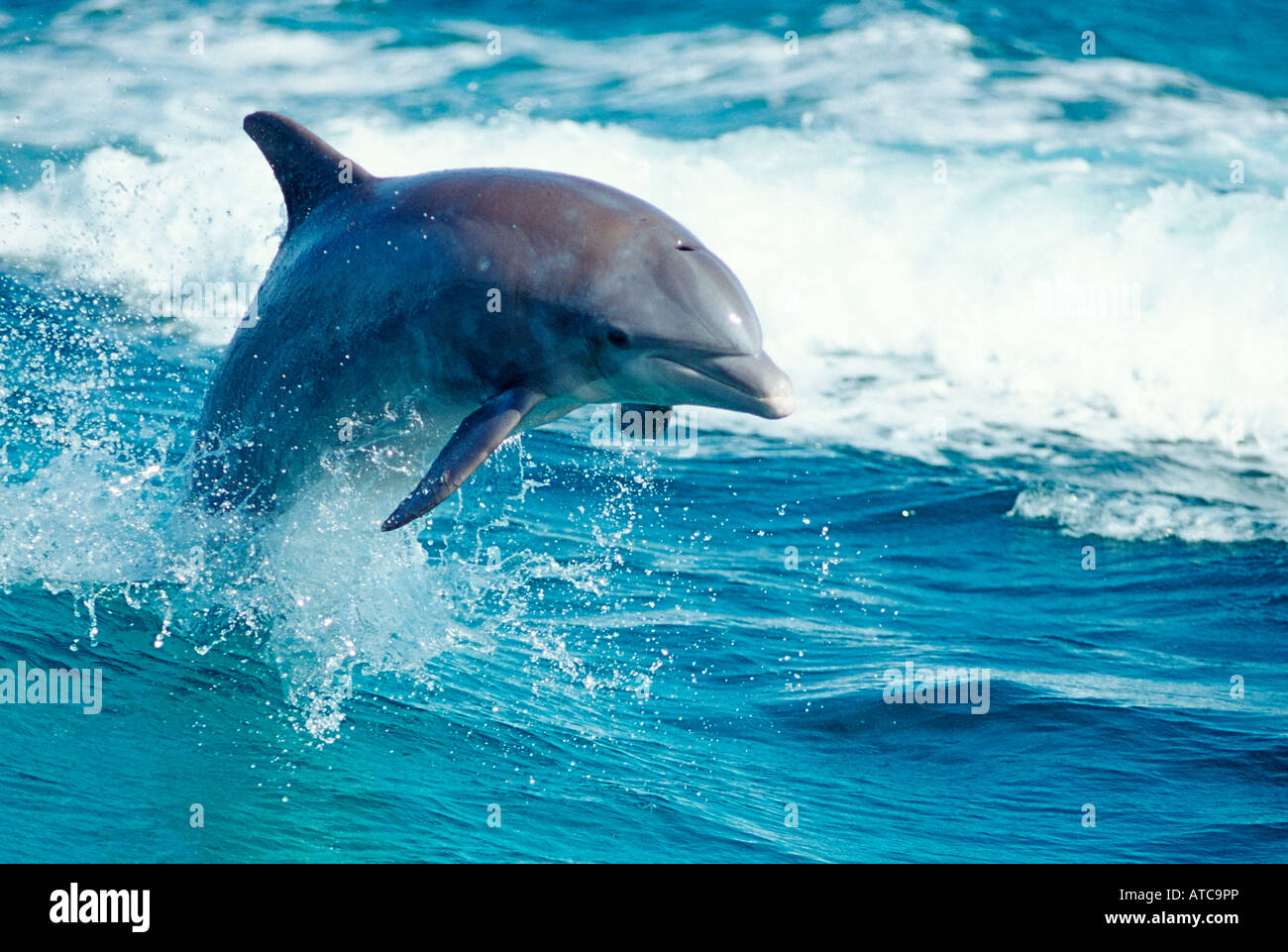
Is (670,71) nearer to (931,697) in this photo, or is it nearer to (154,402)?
(154,402)

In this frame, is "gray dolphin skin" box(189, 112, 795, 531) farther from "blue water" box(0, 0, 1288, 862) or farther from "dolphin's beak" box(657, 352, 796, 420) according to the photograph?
"blue water" box(0, 0, 1288, 862)

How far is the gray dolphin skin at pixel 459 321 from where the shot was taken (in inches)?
204

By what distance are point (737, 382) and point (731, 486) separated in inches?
260

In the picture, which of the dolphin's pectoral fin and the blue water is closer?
the dolphin's pectoral fin

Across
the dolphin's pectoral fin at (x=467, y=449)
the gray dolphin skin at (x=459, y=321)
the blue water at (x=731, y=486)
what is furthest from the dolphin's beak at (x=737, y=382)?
the blue water at (x=731, y=486)

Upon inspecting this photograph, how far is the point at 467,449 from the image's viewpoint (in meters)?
5.23

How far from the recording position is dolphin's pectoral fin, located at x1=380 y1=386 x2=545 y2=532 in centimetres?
514

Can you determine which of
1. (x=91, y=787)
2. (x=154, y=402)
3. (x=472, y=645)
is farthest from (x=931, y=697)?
(x=154, y=402)

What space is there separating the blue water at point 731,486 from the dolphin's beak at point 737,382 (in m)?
1.87

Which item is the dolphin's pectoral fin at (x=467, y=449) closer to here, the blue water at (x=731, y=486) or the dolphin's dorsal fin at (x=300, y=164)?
the blue water at (x=731, y=486)

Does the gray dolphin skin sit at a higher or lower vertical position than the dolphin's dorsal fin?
lower

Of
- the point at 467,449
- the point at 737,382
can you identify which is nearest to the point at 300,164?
the point at 467,449

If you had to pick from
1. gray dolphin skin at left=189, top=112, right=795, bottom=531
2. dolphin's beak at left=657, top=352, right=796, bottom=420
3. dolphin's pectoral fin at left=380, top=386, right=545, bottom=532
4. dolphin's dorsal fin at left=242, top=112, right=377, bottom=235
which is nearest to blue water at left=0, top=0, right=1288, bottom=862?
gray dolphin skin at left=189, top=112, right=795, bottom=531

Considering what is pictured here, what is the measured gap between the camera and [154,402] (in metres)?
11.7
